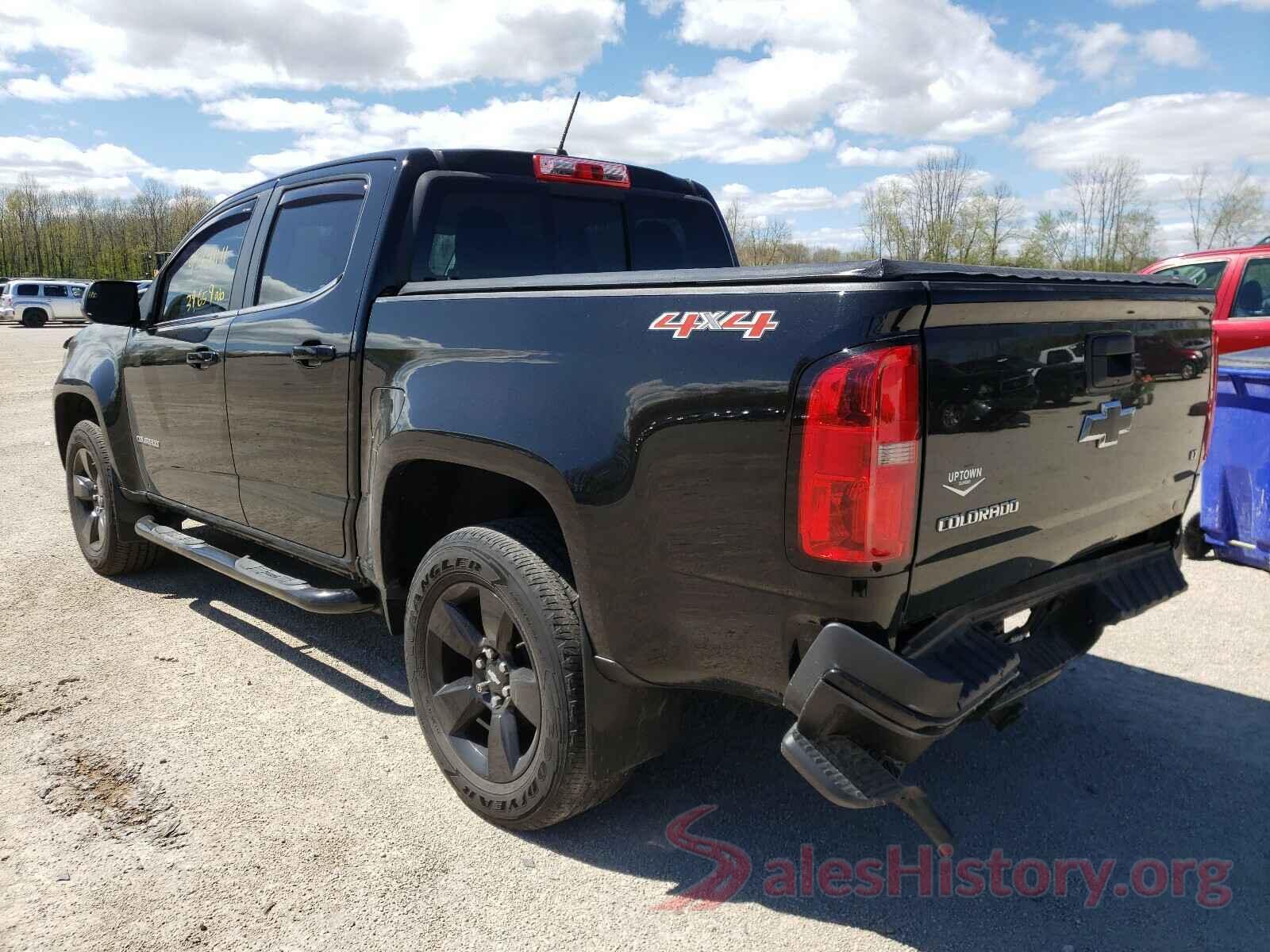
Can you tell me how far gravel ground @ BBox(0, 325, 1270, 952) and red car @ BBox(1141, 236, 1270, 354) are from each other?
4.52m

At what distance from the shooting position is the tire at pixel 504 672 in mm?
2615

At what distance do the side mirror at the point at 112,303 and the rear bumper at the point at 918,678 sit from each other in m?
3.87

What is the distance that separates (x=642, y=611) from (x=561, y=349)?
0.70 metres

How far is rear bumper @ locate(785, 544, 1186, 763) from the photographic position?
2.03 m

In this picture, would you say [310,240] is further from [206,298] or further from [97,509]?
[97,509]

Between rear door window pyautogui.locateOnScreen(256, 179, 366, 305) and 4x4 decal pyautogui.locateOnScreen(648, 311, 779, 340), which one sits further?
rear door window pyautogui.locateOnScreen(256, 179, 366, 305)

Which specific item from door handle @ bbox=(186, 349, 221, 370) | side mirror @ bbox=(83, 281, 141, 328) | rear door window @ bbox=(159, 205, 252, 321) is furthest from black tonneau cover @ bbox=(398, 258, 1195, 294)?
side mirror @ bbox=(83, 281, 141, 328)

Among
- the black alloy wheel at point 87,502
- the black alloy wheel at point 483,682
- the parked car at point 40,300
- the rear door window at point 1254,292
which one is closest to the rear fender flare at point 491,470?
the black alloy wheel at point 483,682


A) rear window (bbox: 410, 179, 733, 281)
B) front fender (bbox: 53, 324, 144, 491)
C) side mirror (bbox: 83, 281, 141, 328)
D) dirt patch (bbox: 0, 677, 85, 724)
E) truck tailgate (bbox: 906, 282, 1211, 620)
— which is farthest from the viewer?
front fender (bbox: 53, 324, 144, 491)

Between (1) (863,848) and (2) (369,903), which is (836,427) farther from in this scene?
(2) (369,903)

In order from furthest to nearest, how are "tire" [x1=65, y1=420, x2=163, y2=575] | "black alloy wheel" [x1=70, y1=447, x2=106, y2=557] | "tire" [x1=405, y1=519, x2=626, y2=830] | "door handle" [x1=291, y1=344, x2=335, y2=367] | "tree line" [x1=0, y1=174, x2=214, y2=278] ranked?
1. "tree line" [x1=0, y1=174, x2=214, y2=278]
2. "black alloy wheel" [x1=70, y1=447, x2=106, y2=557]
3. "tire" [x1=65, y1=420, x2=163, y2=575]
4. "door handle" [x1=291, y1=344, x2=335, y2=367]
5. "tire" [x1=405, y1=519, x2=626, y2=830]

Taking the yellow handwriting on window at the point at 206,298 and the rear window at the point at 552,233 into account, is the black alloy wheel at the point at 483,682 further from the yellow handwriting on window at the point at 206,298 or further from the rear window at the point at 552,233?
the yellow handwriting on window at the point at 206,298

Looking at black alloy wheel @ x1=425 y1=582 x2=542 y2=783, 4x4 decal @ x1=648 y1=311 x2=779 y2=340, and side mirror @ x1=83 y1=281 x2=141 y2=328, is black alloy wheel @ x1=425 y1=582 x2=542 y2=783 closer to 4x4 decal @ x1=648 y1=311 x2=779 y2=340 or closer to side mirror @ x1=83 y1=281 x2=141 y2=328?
4x4 decal @ x1=648 y1=311 x2=779 y2=340

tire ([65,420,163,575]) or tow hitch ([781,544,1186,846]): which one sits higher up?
tow hitch ([781,544,1186,846])
